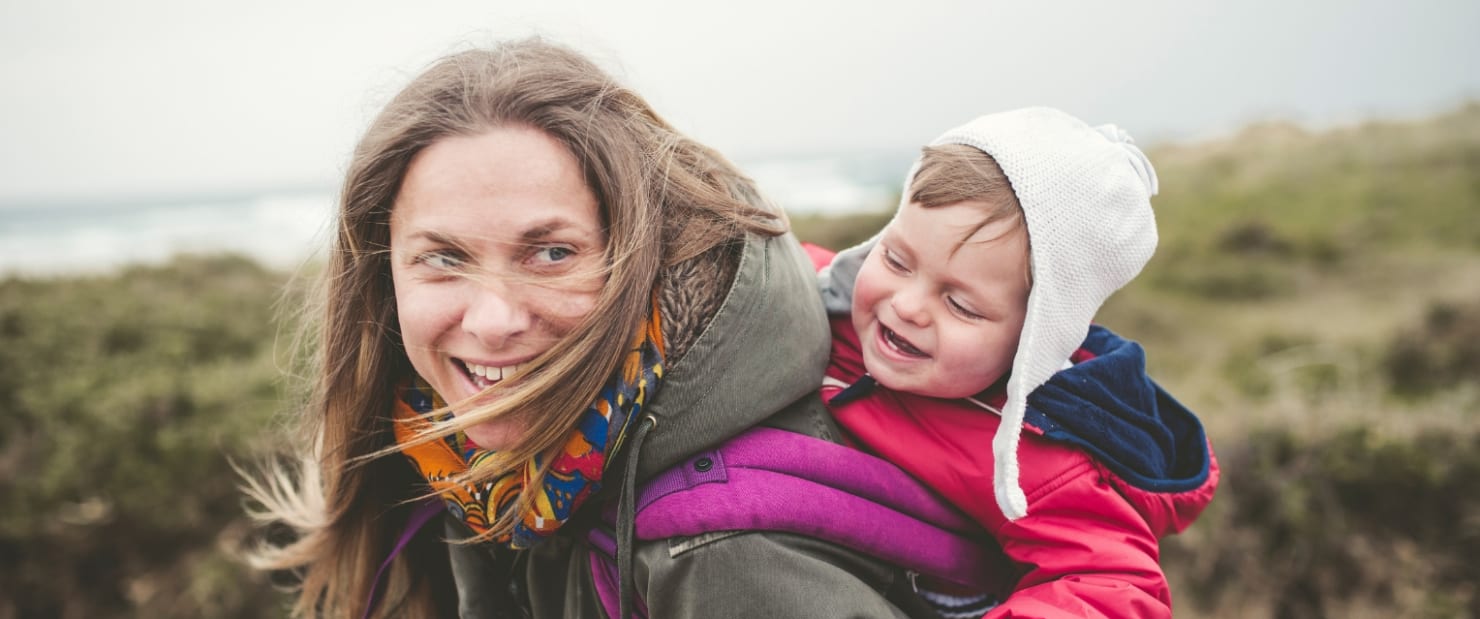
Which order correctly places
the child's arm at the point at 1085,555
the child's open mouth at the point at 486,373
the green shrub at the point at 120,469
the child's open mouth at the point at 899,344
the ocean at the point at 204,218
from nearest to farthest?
the child's arm at the point at 1085,555 → the child's open mouth at the point at 486,373 → the child's open mouth at the point at 899,344 → the green shrub at the point at 120,469 → the ocean at the point at 204,218

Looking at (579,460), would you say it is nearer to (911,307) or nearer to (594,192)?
(594,192)

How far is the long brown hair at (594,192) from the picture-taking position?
1.44 metres

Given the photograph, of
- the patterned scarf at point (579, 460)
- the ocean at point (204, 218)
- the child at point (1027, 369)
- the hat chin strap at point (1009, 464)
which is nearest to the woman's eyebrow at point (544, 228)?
the patterned scarf at point (579, 460)

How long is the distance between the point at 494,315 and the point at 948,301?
2.88ft

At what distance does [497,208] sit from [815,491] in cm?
77

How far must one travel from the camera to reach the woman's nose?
4.63 ft

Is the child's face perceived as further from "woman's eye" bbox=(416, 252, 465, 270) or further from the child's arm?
"woman's eye" bbox=(416, 252, 465, 270)

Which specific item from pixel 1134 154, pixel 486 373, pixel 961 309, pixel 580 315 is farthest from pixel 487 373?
pixel 1134 154

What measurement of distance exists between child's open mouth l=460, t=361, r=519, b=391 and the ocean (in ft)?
29.0

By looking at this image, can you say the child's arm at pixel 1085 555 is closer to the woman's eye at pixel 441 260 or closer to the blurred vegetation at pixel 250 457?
the woman's eye at pixel 441 260

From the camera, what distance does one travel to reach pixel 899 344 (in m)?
1.64

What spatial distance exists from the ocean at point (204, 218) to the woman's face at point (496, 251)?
29.0 ft

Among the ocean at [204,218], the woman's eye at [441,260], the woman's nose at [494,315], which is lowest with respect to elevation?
the ocean at [204,218]

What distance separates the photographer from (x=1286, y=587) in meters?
3.53
